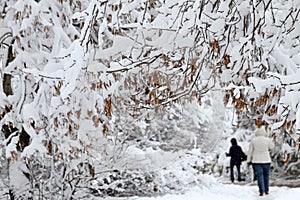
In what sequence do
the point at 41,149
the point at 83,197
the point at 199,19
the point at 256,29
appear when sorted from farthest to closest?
1. the point at 83,197
2. the point at 41,149
3. the point at 256,29
4. the point at 199,19

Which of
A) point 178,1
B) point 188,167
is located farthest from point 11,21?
point 188,167

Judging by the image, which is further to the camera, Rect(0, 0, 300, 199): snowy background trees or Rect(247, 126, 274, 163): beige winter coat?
Rect(247, 126, 274, 163): beige winter coat

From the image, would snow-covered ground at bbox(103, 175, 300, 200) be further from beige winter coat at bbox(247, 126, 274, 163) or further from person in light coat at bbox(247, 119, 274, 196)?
beige winter coat at bbox(247, 126, 274, 163)

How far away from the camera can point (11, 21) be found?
6.88 m

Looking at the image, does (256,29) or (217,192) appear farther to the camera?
(217,192)

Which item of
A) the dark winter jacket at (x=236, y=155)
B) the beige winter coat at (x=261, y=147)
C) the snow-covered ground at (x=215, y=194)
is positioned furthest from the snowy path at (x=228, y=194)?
the dark winter jacket at (x=236, y=155)

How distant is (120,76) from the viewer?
19.7ft

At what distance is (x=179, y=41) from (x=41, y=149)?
2440 millimetres

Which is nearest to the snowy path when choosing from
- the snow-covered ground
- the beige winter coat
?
the snow-covered ground

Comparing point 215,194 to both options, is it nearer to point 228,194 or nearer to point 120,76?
point 228,194

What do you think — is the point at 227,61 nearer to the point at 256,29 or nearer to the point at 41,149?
the point at 256,29

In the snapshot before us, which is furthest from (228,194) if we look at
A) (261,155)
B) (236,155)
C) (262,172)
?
(236,155)

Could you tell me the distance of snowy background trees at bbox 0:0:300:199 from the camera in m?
4.20

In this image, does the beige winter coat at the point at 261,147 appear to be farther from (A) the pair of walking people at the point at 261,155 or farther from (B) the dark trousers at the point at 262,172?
(B) the dark trousers at the point at 262,172
